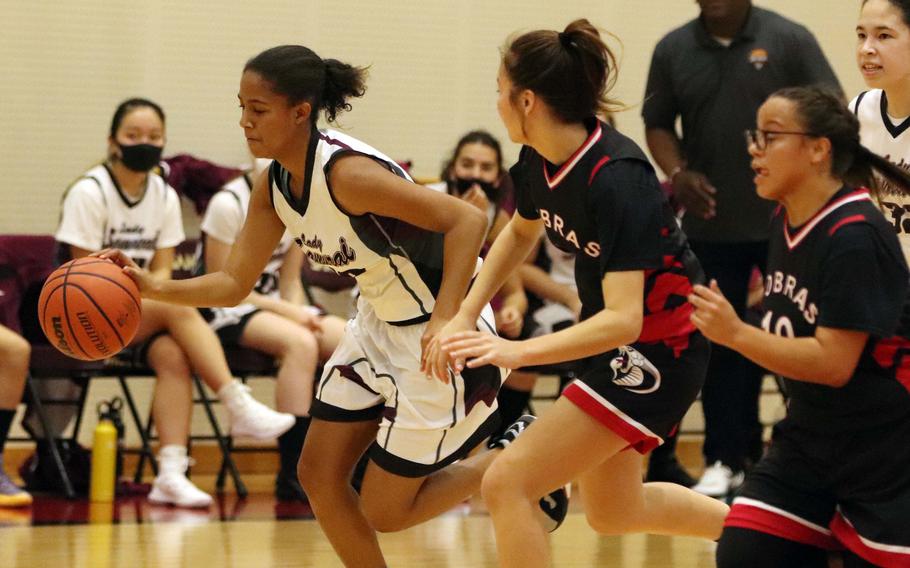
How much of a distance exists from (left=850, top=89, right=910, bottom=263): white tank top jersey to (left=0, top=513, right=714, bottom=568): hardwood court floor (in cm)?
175

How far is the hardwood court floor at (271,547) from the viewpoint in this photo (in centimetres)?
507

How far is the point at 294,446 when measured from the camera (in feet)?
21.7

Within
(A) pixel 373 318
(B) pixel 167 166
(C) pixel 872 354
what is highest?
(C) pixel 872 354

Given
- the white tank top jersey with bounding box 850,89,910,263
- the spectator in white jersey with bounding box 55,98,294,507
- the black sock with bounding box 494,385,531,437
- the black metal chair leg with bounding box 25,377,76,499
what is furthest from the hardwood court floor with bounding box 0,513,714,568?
the white tank top jersey with bounding box 850,89,910,263

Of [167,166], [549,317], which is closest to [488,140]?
[549,317]

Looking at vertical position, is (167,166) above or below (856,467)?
below

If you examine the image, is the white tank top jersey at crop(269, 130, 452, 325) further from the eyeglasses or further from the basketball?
the eyeglasses

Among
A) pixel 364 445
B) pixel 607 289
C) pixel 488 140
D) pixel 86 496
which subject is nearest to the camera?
pixel 607 289

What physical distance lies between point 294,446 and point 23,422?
1317 mm

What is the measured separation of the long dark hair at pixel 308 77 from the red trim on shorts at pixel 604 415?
3.59 ft

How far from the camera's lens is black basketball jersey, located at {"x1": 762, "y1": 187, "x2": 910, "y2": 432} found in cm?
289

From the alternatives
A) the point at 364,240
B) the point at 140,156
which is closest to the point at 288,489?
the point at 140,156

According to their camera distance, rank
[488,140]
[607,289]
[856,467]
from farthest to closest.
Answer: [488,140] → [607,289] → [856,467]

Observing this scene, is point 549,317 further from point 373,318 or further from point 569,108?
point 569,108
